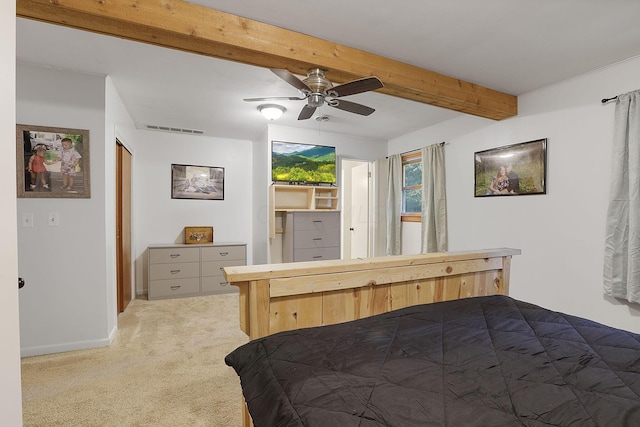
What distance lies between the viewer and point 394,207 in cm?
491

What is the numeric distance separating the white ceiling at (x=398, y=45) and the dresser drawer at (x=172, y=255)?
1.98 meters

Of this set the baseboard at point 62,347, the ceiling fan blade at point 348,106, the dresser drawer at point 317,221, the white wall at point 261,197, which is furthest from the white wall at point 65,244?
the dresser drawer at point 317,221

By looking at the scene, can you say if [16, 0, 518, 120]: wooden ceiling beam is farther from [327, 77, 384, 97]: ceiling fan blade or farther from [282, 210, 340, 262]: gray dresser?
[282, 210, 340, 262]: gray dresser

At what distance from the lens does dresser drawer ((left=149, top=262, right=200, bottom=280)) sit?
4.24 m

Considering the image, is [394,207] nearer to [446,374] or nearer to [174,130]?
[174,130]

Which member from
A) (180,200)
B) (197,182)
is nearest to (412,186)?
(197,182)

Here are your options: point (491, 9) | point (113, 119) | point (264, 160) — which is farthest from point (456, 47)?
point (113, 119)

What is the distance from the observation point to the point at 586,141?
2729 mm

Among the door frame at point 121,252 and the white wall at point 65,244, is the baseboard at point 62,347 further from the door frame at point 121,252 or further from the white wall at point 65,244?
the door frame at point 121,252

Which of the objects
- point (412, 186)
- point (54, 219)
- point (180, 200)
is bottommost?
point (54, 219)

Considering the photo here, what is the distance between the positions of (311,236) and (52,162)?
9.51 ft

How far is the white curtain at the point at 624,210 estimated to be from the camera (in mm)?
2387

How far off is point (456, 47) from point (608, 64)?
143 centimetres

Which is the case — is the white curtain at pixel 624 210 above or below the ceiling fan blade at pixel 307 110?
below
